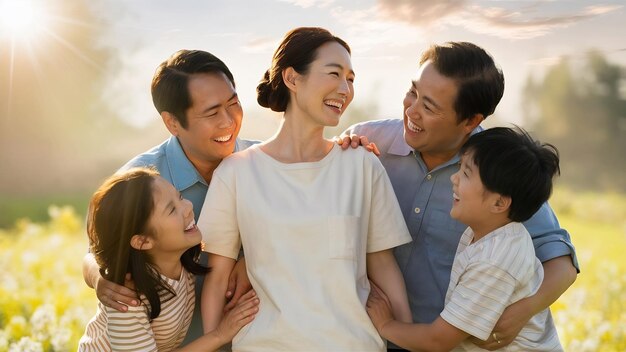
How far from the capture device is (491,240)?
2.49 meters

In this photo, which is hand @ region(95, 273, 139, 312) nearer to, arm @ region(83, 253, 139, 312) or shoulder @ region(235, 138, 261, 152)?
arm @ region(83, 253, 139, 312)

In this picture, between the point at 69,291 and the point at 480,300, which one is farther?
the point at 69,291

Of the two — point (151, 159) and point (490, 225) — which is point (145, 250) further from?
point (490, 225)

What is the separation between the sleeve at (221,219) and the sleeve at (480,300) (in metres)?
0.82

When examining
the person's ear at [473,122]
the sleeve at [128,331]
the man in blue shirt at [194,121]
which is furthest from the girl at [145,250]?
the person's ear at [473,122]

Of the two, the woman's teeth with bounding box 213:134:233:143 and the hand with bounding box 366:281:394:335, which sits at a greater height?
the woman's teeth with bounding box 213:134:233:143

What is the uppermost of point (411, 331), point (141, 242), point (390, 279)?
point (141, 242)

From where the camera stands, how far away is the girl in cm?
261

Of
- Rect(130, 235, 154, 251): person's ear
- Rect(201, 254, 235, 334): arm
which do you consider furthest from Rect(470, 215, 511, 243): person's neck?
Rect(130, 235, 154, 251): person's ear

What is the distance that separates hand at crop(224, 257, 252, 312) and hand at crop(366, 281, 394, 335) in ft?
1.47

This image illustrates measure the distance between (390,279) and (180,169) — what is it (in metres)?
0.96

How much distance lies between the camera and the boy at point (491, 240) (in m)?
2.44

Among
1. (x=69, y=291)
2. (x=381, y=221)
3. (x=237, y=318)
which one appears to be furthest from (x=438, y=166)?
(x=69, y=291)

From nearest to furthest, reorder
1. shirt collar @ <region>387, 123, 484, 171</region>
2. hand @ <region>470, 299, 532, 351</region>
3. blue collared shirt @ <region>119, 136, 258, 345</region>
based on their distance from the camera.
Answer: hand @ <region>470, 299, 532, 351</region>, blue collared shirt @ <region>119, 136, 258, 345</region>, shirt collar @ <region>387, 123, 484, 171</region>
